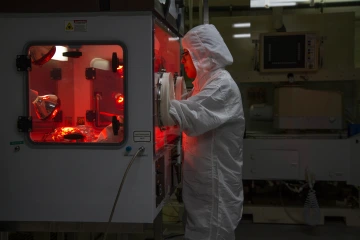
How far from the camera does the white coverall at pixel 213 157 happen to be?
6.97 ft

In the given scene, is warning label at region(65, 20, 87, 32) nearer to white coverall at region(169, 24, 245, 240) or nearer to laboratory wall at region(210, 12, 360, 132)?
white coverall at region(169, 24, 245, 240)

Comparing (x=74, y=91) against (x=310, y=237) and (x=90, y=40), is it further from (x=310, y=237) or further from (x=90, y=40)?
(x=310, y=237)

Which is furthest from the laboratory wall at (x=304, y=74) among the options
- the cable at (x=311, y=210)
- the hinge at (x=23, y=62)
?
the hinge at (x=23, y=62)

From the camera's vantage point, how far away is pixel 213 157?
85.1 inches

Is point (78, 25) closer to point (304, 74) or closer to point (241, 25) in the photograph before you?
point (304, 74)

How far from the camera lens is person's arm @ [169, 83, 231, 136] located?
194 cm

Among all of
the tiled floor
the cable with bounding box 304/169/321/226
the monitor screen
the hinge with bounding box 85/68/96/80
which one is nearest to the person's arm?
the hinge with bounding box 85/68/96/80

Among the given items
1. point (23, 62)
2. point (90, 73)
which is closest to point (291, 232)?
point (90, 73)

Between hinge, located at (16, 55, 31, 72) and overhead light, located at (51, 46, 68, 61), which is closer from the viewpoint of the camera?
hinge, located at (16, 55, 31, 72)

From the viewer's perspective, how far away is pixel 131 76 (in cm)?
182

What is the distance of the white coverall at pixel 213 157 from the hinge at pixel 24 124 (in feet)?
2.60

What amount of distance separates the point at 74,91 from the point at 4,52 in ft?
1.49

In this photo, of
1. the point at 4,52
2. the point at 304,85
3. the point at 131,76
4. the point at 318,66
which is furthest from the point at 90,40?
the point at 304,85

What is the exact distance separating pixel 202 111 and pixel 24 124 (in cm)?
89
